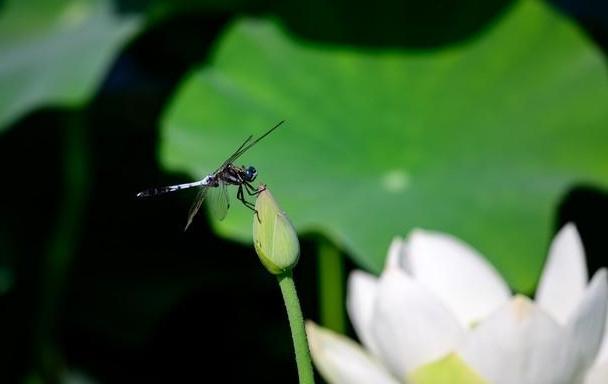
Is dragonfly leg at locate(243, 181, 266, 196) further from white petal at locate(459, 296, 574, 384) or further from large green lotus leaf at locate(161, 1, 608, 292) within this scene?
large green lotus leaf at locate(161, 1, 608, 292)

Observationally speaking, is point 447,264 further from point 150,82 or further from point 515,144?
point 150,82

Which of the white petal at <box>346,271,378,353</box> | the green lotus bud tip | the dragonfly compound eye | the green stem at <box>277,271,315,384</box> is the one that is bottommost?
the green stem at <box>277,271,315,384</box>

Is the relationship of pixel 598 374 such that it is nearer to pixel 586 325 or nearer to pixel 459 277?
pixel 586 325

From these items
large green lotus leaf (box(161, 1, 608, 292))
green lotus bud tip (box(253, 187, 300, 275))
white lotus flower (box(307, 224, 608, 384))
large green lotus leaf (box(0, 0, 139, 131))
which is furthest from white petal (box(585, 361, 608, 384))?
large green lotus leaf (box(0, 0, 139, 131))

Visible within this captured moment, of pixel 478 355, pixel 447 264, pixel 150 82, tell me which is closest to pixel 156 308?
pixel 150 82

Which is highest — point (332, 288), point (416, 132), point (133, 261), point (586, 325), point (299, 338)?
point (416, 132)

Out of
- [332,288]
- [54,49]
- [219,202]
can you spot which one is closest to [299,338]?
[219,202]
